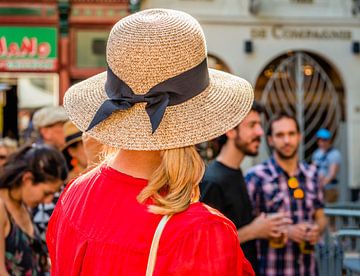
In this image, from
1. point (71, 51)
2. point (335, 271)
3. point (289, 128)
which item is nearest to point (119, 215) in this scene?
point (335, 271)

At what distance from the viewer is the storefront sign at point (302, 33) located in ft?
54.0

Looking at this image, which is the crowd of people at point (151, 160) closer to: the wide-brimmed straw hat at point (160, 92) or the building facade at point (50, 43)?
the wide-brimmed straw hat at point (160, 92)

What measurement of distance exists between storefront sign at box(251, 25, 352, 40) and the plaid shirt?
11602 mm

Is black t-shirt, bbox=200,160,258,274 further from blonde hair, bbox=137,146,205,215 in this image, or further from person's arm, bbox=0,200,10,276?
blonde hair, bbox=137,146,205,215

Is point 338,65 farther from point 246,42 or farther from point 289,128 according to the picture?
point 289,128

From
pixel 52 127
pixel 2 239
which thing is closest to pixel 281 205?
pixel 2 239

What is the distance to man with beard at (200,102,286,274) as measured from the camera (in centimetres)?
441

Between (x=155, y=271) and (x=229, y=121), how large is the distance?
0.52 metres

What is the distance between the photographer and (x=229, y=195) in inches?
175

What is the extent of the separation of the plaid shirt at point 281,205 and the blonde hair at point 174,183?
302cm

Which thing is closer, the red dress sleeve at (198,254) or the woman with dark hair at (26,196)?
the red dress sleeve at (198,254)

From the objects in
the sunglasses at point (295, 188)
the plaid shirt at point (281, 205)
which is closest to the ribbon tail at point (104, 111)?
the plaid shirt at point (281, 205)

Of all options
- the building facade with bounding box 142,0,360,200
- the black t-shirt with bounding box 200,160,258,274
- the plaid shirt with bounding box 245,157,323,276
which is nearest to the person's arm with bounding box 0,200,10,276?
the black t-shirt with bounding box 200,160,258,274

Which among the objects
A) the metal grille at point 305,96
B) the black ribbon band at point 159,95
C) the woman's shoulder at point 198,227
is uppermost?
the black ribbon band at point 159,95
